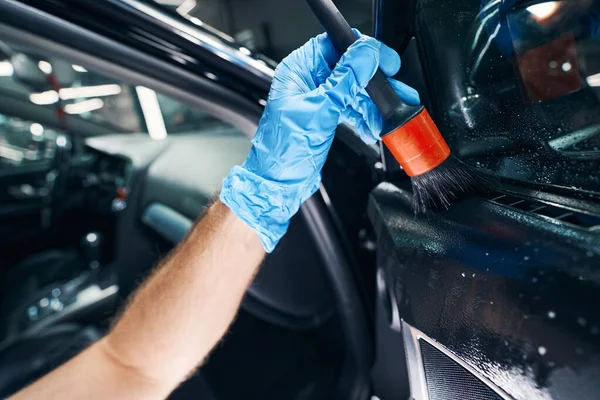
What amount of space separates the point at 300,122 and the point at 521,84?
36cm

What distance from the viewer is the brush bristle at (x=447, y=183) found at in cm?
69

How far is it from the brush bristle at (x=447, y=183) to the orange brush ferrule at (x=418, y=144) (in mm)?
26

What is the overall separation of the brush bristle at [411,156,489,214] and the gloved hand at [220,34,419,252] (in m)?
0.13

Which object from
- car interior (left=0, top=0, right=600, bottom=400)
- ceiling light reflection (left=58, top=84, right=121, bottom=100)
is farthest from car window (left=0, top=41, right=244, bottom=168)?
ceiling light reflection (left=58, top=84, right=121, bottom=100)

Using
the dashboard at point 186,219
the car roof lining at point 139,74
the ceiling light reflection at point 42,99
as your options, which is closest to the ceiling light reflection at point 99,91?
the ceiling light reflection at point 42,99

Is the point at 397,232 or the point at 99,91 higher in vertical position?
the point at 397,232

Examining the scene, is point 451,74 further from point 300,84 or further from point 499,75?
point 300,84

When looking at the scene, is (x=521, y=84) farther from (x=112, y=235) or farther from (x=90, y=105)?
(x=90, y=105)

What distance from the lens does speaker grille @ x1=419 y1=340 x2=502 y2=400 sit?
1.99 feet

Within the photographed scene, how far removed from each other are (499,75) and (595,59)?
Answer: 0.14m

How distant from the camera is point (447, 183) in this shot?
0.71 m

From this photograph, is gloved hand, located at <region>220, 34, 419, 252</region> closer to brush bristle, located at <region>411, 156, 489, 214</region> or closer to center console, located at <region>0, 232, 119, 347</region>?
brush bristle, located at <region>411, 156, 489, 214</region>

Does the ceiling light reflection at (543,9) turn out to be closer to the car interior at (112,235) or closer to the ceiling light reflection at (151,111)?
the car interior at (112,235)

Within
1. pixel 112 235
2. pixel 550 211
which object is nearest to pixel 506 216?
pixel 550 211
